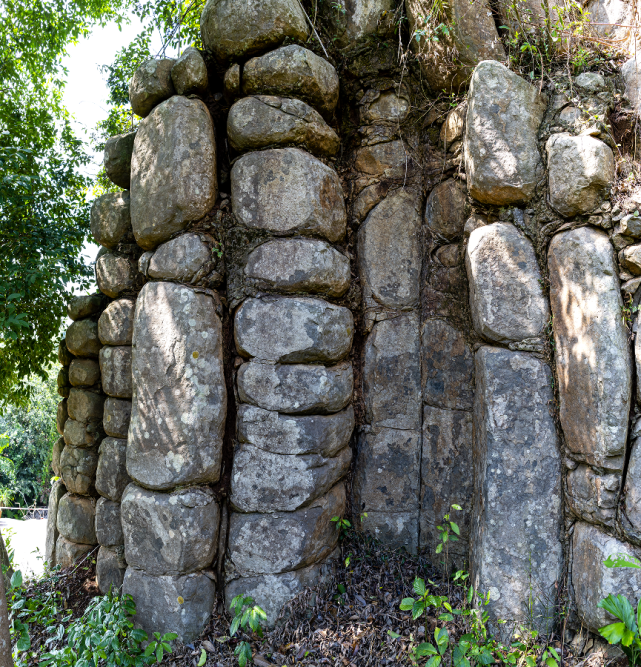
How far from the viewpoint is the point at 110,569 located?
136 inches

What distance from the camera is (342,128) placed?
3732 millimetres

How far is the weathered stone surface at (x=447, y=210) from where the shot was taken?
133 inches

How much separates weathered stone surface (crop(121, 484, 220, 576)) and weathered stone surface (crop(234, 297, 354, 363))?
3.16ft

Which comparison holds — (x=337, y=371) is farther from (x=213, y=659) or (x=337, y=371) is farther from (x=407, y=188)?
(x=213, y=659)

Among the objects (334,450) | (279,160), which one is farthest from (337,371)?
(279,160)

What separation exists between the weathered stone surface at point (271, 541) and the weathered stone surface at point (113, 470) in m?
0.98

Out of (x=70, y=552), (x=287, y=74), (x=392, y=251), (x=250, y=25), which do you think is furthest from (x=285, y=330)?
(x=70, y=552)

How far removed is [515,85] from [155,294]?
2.61 meters

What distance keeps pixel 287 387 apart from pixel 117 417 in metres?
1.39

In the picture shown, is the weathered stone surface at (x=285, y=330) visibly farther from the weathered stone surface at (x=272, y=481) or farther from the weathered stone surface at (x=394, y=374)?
the weathered stone surface at (x=272, y=481)

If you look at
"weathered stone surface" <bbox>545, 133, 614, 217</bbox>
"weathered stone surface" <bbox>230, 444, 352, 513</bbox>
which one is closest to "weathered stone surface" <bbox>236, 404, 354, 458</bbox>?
"weathered stone surface" <bbox>230, 444, 352, 513</bbox>

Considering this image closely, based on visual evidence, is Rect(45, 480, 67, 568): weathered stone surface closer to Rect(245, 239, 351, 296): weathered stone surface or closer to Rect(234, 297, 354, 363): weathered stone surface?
Rect(234, 297, 354, 363): weathered stone surface

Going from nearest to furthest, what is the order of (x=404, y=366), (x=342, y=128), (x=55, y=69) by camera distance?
1. (x=404, y=366)
2. (x=342, y=128)
3. (x=55, y=69)

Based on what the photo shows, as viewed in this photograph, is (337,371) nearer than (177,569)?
No
